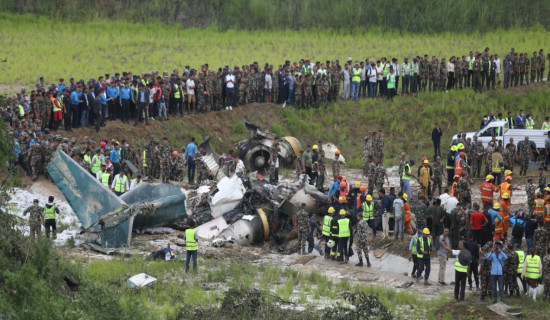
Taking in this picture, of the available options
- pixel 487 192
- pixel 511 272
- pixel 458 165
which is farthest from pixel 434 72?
pixel 511 272

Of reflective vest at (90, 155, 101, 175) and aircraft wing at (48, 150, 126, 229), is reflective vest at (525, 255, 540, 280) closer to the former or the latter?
aircraft wing at (48, 150, 126, 229)

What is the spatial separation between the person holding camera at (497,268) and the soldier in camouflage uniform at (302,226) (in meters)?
5.52

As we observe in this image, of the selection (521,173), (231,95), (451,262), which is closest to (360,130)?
(231,95)

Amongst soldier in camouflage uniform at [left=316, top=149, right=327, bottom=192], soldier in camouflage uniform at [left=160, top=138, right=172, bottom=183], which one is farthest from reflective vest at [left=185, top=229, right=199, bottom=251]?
soldier in camouflage uniform at [left=316, top=149, right=327, bottom=192]

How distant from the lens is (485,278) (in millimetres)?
19234

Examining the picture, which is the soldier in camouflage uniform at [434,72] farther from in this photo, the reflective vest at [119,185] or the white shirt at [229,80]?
the reflective vest at [119,185]

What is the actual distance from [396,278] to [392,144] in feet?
42.8

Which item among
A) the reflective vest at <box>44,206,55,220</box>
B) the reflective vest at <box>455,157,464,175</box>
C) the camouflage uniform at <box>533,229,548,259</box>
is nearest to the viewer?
the camouflage uniform at <box>533,229,548,259</box>

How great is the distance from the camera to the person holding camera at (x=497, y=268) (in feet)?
62.1

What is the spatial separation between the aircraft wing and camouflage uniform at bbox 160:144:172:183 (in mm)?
4744

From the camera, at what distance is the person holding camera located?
18938 millimetres

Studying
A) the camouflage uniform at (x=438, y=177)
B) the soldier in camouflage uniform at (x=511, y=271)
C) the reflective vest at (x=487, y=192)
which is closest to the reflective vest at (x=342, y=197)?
the camouflage uniform at (x=438, y=177)

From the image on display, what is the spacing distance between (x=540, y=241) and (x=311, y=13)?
110 ft

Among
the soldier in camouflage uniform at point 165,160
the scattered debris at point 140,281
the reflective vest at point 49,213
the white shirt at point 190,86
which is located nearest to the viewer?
the scattered debris at point 140,281
